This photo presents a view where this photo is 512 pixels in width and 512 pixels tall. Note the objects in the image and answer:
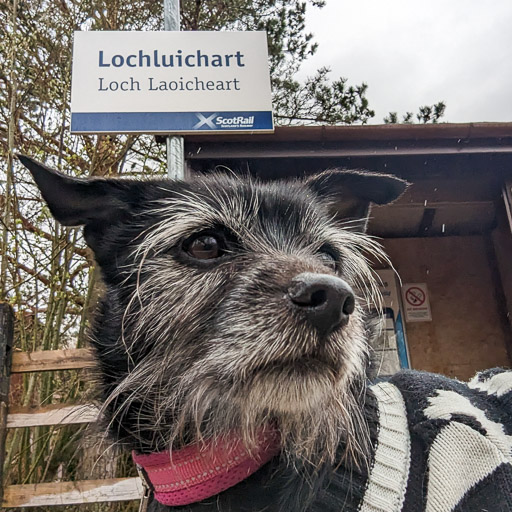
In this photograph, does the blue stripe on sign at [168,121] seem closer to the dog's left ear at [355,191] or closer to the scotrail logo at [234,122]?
the scotrail logo at [234,122]

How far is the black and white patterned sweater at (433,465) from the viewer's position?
1.23 m

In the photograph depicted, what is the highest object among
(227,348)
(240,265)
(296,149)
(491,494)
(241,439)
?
(296,149)

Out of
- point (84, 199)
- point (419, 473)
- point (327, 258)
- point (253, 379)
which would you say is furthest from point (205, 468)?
point (84, 199)

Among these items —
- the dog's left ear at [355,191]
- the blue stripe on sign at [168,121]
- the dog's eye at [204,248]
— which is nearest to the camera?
the dog's eye at [204,248]

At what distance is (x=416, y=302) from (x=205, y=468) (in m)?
4.68

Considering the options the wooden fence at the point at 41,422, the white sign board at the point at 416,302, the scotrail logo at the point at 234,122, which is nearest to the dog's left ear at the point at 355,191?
the scotrail logo at the point at 234,122

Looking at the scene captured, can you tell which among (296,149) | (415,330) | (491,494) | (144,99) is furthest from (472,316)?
(491,494)

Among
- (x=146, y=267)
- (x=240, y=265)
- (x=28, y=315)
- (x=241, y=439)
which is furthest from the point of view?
(x=28, y=315)

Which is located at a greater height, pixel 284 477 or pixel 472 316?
pixel 472 316

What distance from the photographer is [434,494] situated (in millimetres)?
1235

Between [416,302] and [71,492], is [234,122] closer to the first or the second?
[71,492]

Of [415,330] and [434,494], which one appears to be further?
[415,330]

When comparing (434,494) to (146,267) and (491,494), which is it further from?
(146,267)

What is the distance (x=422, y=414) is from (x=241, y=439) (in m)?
0.53
